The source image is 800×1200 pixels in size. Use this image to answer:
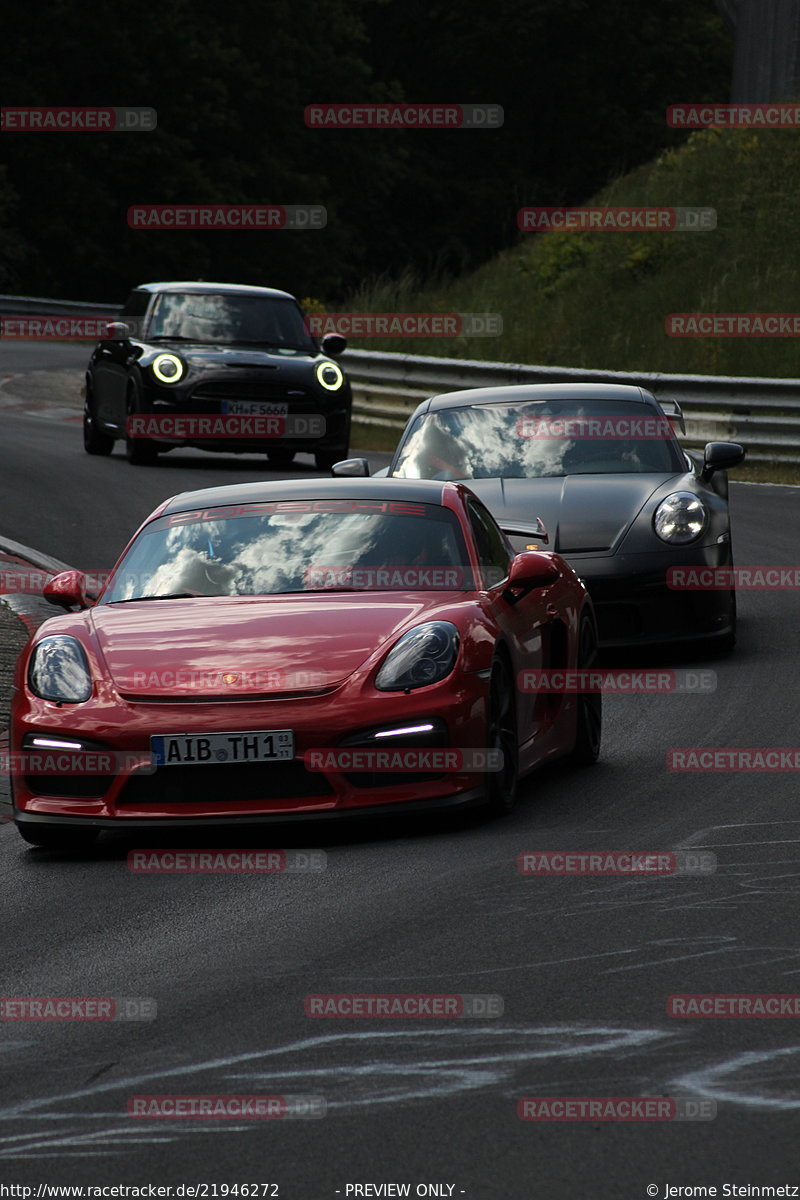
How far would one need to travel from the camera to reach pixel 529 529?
37.7ft

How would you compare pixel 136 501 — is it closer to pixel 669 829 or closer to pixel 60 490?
pixel 60 490

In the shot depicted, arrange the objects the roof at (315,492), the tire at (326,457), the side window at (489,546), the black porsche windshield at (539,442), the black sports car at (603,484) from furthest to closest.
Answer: the tire at (326,457), the black porsche windshield at (539,442), the black sports car at (603,484), the roof at (315,492), the side window at (489,546)

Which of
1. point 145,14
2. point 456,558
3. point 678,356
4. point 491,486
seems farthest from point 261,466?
point 145,14

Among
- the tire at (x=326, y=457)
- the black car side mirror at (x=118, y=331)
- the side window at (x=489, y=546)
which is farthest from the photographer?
the black car side mirror at (x=118, y=331)

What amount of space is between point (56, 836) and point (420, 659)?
1.43 m

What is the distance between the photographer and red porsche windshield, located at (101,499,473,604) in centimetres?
842

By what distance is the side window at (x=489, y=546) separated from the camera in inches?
343

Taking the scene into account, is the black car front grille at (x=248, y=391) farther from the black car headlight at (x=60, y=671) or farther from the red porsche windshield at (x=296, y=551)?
the black car headlight at (x=60, y=671)

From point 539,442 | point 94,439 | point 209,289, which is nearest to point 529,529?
point 539,442

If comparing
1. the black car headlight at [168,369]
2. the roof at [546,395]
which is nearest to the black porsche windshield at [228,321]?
the black car headlight at [168,369]

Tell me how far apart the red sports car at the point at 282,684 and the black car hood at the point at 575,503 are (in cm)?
324

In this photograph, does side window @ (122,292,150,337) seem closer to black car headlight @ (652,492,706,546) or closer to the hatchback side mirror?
black car headlight @ (652,492,706,546)

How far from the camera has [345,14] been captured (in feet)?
220

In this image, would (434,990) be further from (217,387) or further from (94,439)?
(94,439)
